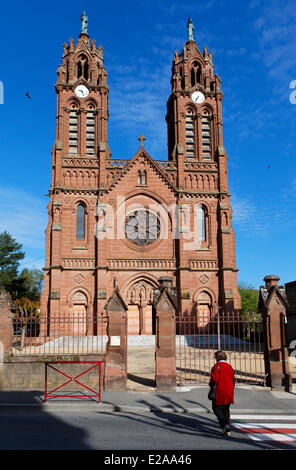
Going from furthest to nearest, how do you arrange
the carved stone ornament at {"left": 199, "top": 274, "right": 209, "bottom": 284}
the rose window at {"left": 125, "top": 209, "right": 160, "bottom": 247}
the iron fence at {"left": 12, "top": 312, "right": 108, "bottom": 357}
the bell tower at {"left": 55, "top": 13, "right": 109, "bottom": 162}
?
the bell tower at {"left": 55, "top": 13, "right": 109, "bottom": 162} → the rose window at {"left": 125, "top": 209, "right": 160, "bottom": 247} → the carved stone ornament at {"left": 199, "top": 274, "right": 209, "bottom": 284} → the iron fence at {"left": 12, "top": 312, "right": 108, "bottom": 357}

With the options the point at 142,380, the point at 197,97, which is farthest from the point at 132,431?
the point at 197,97

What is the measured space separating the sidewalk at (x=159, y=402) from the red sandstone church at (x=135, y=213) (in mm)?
17753

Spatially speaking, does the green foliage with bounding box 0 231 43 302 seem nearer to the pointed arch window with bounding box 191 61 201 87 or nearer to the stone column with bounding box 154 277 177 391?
the pointed arch window with bounding box 191 61 201 87

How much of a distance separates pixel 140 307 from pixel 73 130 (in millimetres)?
16368

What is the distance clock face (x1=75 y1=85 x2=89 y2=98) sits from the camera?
3553 cm

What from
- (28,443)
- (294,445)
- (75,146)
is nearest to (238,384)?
(294,445)

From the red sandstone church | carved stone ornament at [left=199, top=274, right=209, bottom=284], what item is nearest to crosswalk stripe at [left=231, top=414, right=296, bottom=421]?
the red sandstone church

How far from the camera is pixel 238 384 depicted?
13.1 meters

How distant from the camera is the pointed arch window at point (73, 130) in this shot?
1358 inches

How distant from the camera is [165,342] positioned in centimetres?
1267

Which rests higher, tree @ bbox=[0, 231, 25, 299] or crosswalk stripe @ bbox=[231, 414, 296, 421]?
tree @ bbox=[0, 231, 25, 299]

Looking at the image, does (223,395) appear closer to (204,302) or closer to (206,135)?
(204,302)

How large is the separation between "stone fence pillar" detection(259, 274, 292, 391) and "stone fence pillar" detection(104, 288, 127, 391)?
4662mm
